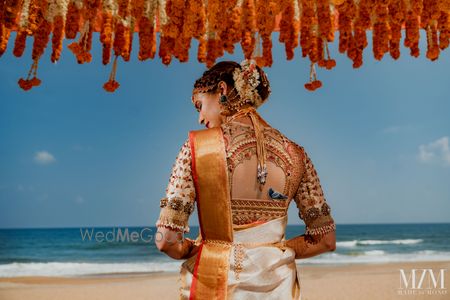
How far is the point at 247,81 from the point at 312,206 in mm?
513

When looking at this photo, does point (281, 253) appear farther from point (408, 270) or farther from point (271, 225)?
Answer: point (408, 270)

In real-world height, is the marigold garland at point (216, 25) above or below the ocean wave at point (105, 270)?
above

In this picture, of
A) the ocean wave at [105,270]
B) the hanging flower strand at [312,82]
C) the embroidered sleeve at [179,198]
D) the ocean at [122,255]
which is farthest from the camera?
the ocean at [122,255]

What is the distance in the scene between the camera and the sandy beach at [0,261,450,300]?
7879 mm

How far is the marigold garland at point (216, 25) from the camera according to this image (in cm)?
204

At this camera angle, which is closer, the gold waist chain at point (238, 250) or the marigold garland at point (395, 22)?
the gold waist chain at point (238, 250)

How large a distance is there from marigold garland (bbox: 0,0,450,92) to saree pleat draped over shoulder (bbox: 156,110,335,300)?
660 millimetres

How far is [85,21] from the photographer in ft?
7.02

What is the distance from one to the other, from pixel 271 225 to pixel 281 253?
0.10m

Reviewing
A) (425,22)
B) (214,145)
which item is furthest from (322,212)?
(425,22)

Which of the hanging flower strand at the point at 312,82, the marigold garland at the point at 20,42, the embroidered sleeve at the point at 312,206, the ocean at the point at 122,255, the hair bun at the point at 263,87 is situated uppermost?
the marigold garland at the point at 20,42

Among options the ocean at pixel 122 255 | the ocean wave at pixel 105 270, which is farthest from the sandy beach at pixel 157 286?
the ocean at pixel 122 255

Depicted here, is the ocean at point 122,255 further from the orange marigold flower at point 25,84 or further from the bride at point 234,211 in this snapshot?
the bride at point 234,211

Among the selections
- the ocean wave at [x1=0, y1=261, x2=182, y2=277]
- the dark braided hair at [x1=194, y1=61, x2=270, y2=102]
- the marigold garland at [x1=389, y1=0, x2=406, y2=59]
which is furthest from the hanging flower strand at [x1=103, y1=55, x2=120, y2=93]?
the ocean wave at [x1=0, y1=261, x2=182, y2=277]
